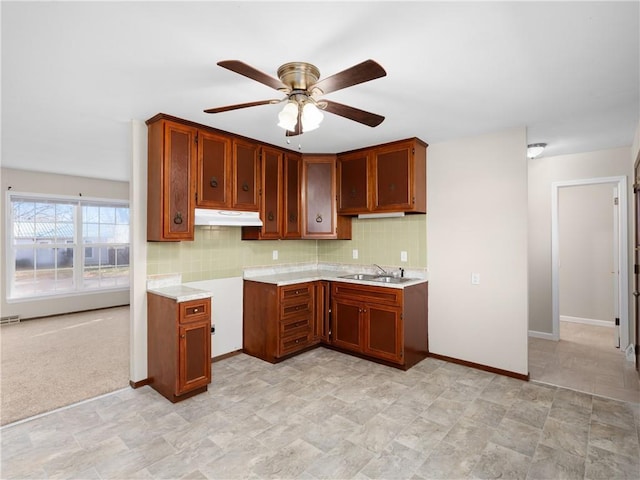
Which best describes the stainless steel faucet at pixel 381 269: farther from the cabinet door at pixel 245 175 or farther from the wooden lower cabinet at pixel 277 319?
the cabinet door at pixel 245 175

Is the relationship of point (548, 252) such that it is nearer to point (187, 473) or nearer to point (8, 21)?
point (187, 473)

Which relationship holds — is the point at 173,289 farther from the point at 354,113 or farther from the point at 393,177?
the point at 393,177

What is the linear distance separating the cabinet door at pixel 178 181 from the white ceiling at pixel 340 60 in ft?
0.61

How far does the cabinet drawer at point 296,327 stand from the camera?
367 cm

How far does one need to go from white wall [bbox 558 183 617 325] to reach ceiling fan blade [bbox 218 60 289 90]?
5.30m

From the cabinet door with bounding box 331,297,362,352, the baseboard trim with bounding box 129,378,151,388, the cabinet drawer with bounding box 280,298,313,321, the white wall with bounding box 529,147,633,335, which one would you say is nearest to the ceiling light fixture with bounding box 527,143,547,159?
the white wall with bounding box 529,147,633,335

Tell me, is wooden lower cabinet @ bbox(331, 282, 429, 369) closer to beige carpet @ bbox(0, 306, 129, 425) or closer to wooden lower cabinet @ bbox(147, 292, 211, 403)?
wooden lower cabinet @ bbox(147, 292, 211, 403)

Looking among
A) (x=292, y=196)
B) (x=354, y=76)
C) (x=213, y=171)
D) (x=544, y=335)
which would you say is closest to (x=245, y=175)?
(x=213, y=171)

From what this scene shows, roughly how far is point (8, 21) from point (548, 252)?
18.1ft

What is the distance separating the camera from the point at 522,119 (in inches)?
118

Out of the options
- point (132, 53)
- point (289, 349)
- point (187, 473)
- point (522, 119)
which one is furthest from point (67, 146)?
point (522, 119)

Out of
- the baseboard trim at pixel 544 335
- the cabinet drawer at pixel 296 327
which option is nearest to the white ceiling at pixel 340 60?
the cabinet drawer at pixel 296 327

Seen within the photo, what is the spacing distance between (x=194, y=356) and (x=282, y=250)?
1.97 meters

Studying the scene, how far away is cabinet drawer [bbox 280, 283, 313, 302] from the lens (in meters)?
3.68
